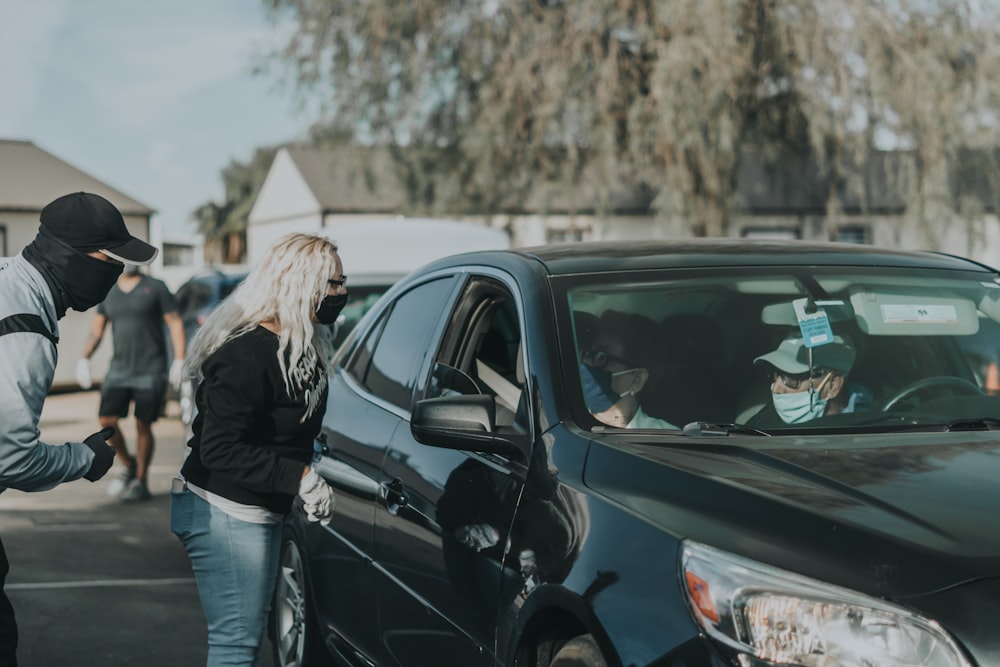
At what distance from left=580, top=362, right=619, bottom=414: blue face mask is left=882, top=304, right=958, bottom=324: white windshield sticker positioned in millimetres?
1032

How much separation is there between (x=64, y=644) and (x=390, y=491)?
2751mm

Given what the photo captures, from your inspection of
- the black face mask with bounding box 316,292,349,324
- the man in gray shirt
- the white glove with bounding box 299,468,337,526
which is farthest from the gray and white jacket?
the man in gray shirt

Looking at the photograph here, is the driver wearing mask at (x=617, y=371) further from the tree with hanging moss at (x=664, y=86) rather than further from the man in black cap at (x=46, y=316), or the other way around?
the tree with hanging moss at (x=664, y=86)

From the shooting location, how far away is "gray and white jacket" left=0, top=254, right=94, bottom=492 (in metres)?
3.32

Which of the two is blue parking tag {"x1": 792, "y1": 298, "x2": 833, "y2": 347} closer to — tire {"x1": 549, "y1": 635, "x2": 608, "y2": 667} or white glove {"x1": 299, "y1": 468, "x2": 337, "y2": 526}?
tire {"x1": 549, "y1": 635, "x2": 608, "y2": 667}

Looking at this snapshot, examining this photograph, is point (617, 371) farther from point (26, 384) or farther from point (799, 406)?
point (26, 384)

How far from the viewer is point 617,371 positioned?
3.91m

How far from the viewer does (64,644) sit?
6.34m

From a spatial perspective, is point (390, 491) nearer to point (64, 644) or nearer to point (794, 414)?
point (794, 414)

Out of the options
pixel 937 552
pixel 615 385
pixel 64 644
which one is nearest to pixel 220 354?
pixel 615 385

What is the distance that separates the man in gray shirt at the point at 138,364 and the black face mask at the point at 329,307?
22.6ft

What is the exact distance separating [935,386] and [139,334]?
8.32 meters

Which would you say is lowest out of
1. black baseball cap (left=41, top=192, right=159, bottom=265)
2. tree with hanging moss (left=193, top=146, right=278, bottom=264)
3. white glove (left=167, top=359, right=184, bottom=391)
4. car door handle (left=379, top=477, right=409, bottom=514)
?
car door handle (left=379, top=477, right=409, bottom=514)

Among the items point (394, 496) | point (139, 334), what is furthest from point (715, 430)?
point (139, 334)
